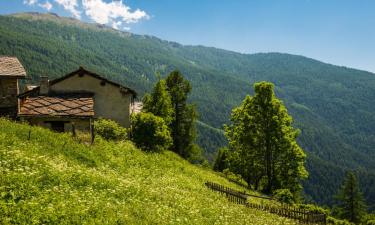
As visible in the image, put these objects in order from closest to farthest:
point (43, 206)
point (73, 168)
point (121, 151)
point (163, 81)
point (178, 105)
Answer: point (43, 206) → point (73, 168) → point (121, 151) → point (163, 81) → point (178, 105)

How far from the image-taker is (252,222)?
2041 cm

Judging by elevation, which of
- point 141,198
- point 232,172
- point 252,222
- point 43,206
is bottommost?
point 232,172

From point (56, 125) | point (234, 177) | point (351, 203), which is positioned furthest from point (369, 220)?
point (56, 125)

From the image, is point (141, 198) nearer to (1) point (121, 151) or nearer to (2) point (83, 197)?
(2) point (83, 197)

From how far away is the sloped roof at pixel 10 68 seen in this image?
110ft

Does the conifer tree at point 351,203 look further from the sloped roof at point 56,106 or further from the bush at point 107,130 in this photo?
the sloped roof at point 56,106

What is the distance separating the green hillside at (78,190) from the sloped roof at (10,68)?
8939 millimetres

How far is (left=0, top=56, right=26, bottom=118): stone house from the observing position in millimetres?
33594

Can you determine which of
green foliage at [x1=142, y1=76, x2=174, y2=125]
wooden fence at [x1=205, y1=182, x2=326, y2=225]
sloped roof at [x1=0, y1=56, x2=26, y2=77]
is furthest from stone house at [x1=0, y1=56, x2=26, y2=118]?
green foliage at [x1=142, y1=76, x2=174, y2=125]

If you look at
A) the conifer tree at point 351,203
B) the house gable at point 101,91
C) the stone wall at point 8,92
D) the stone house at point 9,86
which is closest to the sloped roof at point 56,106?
the stone house at point 9,86

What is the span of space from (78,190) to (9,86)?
70.7ft

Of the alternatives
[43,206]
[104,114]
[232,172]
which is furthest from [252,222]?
[232,172]

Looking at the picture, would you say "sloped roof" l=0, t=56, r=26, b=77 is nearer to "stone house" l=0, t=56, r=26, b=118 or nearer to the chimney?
"stone house" l=0, t=56, r=26, b=118

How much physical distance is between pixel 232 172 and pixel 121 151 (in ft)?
86.7
